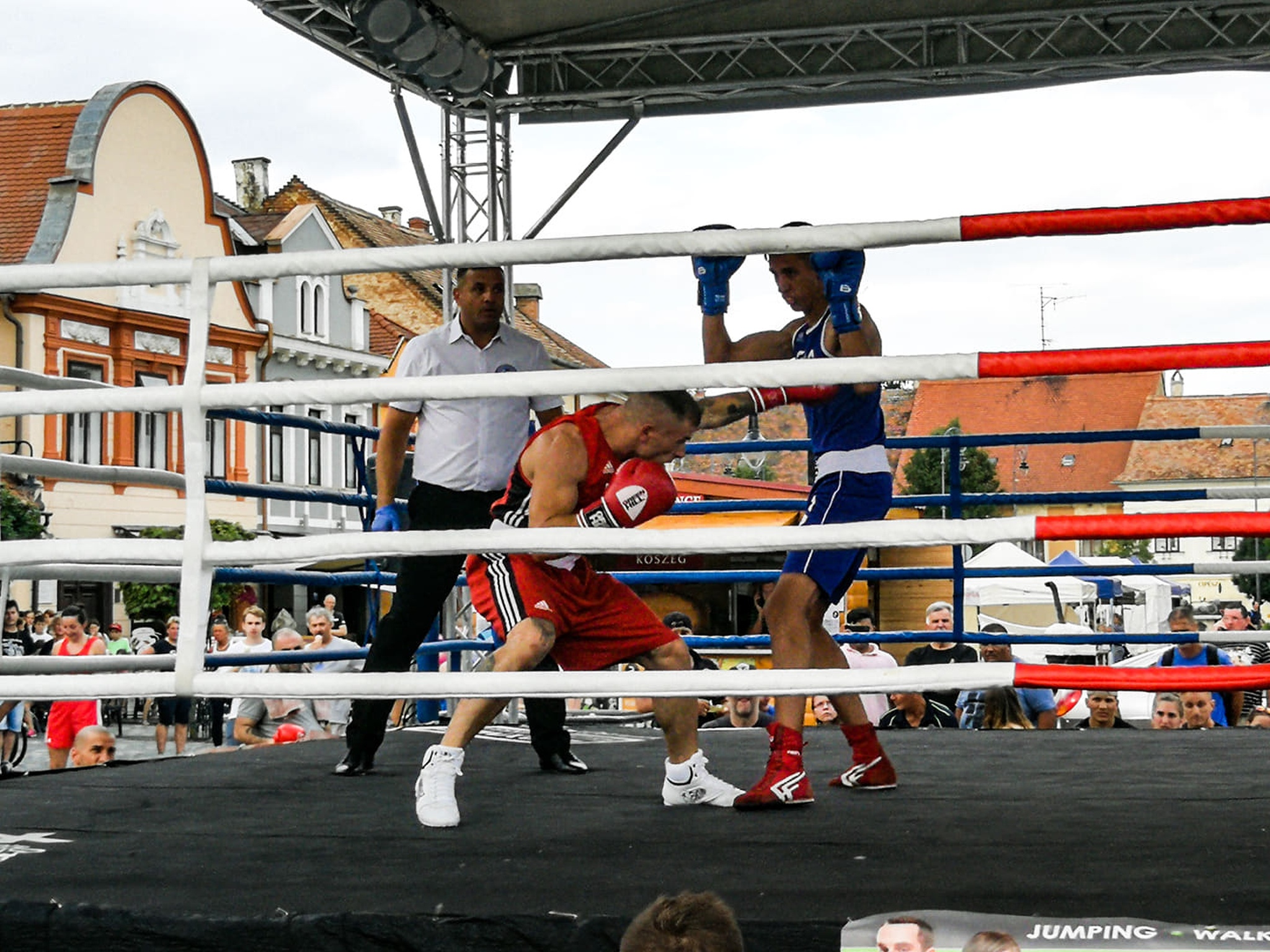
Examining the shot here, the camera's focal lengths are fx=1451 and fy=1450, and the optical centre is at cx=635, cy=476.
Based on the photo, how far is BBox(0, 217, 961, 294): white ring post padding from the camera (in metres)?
2.43

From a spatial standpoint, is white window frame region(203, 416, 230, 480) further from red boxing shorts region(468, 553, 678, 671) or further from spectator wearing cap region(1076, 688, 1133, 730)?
red boxing shorts region(468, 553, 678, 671)

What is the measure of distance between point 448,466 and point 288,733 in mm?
3534

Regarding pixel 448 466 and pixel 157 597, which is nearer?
pixel 448 466

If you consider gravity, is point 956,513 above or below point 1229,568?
above

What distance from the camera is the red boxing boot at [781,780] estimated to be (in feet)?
11.6

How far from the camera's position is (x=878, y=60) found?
7652 millimetres

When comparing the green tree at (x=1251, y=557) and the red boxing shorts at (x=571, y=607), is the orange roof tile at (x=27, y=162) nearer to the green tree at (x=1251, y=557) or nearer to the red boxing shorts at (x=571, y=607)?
the red boxing shorts at (x=571, y=607)

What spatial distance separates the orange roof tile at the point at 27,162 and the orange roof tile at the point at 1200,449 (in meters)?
36.2

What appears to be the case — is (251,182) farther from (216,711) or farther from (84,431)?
(216,711)

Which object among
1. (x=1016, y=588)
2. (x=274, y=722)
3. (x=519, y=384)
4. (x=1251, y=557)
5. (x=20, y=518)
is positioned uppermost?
(x=519, y=384)

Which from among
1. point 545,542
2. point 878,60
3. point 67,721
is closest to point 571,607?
point 545,542

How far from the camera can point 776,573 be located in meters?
4.96

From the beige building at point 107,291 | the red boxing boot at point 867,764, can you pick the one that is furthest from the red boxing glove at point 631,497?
the beige building at point 107,291

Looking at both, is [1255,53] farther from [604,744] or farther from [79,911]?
[79,911]
